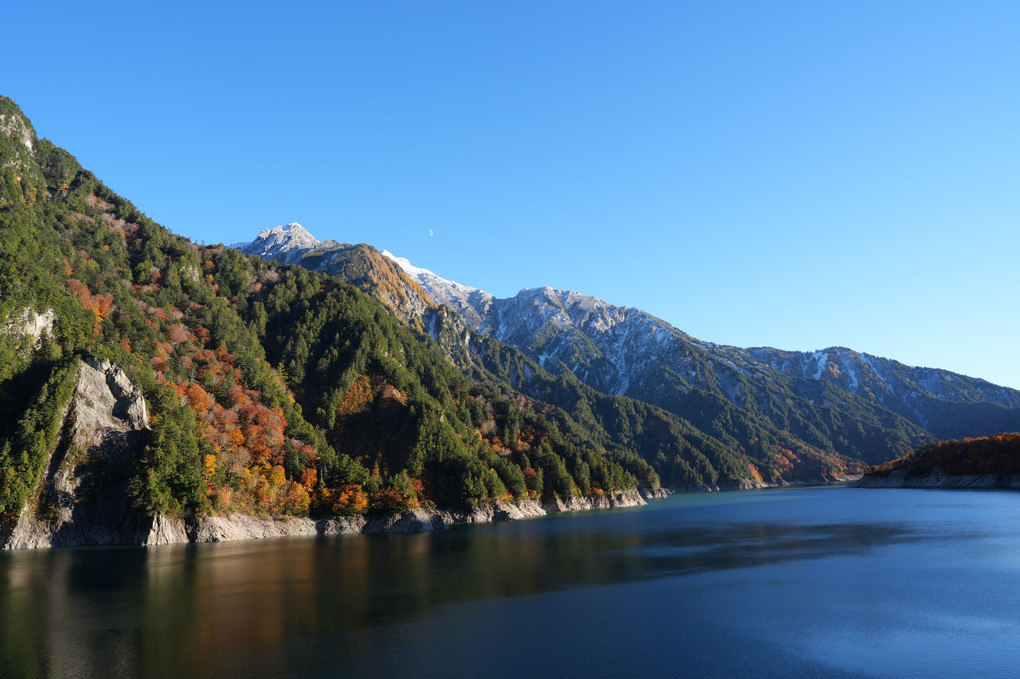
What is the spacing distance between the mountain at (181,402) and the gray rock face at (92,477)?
0.24 metres

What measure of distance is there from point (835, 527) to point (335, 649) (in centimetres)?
10361

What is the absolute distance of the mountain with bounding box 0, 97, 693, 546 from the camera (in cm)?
9819

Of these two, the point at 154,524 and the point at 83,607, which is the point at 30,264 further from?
the point at 83,607

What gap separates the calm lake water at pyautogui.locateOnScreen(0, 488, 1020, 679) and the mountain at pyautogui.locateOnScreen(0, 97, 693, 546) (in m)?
14.3

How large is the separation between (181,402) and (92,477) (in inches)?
861

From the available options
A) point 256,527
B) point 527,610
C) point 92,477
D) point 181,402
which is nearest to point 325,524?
point 256,527

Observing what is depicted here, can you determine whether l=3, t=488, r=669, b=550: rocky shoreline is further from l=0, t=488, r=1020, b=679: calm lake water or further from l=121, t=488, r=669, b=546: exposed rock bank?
l=0, t=488, r=1020, b=679: calm lake water

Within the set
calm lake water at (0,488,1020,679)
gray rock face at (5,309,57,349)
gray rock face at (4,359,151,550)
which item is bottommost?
calm lake water at (0,488,1020,679)

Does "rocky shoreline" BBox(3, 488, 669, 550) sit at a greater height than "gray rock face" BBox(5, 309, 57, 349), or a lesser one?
lesser

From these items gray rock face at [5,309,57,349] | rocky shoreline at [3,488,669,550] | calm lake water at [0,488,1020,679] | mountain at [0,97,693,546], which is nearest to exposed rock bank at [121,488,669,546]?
rocky shoreline at [3,488,669,550]

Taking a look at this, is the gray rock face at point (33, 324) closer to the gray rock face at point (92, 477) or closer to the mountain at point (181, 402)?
the mountain at point (181, 402)

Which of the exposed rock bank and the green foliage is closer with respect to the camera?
the green foliage

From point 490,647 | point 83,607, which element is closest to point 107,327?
point 83,607

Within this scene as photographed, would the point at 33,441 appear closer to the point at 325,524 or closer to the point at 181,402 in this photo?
the point at 181,402
